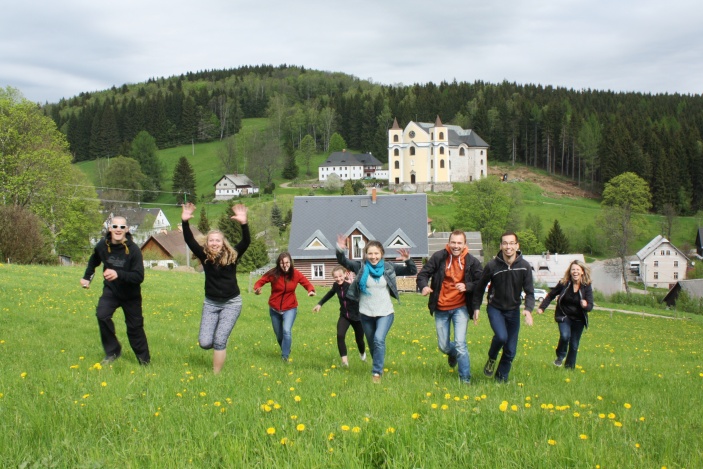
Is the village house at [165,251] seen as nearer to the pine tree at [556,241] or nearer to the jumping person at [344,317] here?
the pine tree at [556,241]

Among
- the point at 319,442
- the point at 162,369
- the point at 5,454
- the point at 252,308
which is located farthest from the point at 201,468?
the point at 252,308

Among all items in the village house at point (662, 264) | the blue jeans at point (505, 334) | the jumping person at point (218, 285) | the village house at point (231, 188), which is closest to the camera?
the jumping person at point (218, 285)

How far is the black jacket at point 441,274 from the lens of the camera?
780 cm

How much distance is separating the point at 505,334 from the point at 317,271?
41688mm

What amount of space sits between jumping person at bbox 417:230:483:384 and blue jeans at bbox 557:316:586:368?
312cm

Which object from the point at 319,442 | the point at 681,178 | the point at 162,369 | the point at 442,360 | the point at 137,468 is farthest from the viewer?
the point at 681,178

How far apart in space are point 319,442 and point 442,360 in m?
6.38

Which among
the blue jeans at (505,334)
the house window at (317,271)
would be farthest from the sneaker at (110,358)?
the house window at (317,271)

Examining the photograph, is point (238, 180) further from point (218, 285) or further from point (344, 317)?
point (218, 285)

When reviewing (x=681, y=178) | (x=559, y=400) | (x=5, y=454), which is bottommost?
(x=559, y=400)

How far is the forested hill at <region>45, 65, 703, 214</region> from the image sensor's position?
4498 inches

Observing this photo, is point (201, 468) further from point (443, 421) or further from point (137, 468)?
point (443, 421)

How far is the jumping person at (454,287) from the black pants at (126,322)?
412 centimetres

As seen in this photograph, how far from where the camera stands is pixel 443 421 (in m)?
4.63
